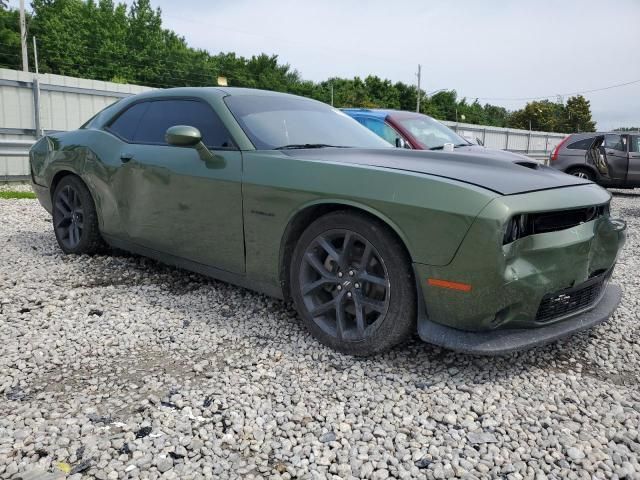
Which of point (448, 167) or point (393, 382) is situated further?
point (448, 167)

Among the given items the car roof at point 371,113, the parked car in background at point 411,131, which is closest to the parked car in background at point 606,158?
the parked car in background at point 411,131

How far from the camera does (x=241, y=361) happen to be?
284 centimetres

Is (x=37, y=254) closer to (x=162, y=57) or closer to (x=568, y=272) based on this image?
(x=568, y=272)

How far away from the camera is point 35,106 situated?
479 inches

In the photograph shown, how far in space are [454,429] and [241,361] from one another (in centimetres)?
116

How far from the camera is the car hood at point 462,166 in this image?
2.60 meters

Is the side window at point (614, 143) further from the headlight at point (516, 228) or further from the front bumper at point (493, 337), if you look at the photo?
the headlight at point (516, 228)

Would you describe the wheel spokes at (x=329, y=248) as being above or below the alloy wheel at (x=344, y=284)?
above

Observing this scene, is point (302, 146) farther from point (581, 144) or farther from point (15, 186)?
point (581, 144)

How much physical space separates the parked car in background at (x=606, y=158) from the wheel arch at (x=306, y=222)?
36.8 feet

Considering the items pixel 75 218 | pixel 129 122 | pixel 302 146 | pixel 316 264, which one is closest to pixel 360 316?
pixel 316 264

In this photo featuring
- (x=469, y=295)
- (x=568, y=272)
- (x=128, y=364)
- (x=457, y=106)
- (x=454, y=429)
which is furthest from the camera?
(x=457, y=106)

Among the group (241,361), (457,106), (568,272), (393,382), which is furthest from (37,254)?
(457,106)

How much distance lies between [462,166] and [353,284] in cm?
86
